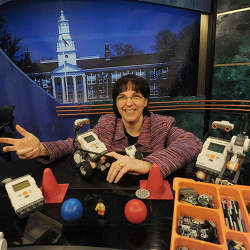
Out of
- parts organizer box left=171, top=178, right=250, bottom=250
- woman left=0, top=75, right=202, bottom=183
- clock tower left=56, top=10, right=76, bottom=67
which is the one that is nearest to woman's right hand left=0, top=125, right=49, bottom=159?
woman left=0, top=75, right=202, bottom=183

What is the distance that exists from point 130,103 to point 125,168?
1.73ft

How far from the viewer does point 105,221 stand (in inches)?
26.2

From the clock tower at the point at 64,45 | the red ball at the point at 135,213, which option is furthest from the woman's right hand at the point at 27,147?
the clock tower at the point at 64,45

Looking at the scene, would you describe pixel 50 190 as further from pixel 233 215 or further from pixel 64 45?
pixel 64 45

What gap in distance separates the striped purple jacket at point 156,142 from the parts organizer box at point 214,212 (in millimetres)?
183

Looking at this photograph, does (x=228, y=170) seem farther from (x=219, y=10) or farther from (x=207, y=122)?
(x=219, y=10)

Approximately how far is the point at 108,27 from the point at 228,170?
7.41ft

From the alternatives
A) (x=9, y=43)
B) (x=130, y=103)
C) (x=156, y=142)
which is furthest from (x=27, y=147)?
(x=9, y=43)

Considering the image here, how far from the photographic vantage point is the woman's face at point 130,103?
1264 mm

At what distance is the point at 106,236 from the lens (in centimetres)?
60

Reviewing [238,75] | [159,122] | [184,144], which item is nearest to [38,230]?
[184,144]

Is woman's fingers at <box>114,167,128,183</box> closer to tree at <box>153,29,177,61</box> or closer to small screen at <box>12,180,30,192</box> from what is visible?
small screen at <box>12,180,30,192</box>

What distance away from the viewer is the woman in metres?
0.94

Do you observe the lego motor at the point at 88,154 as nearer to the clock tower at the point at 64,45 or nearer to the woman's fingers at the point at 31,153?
the woman's fingers at the point at 31,153
